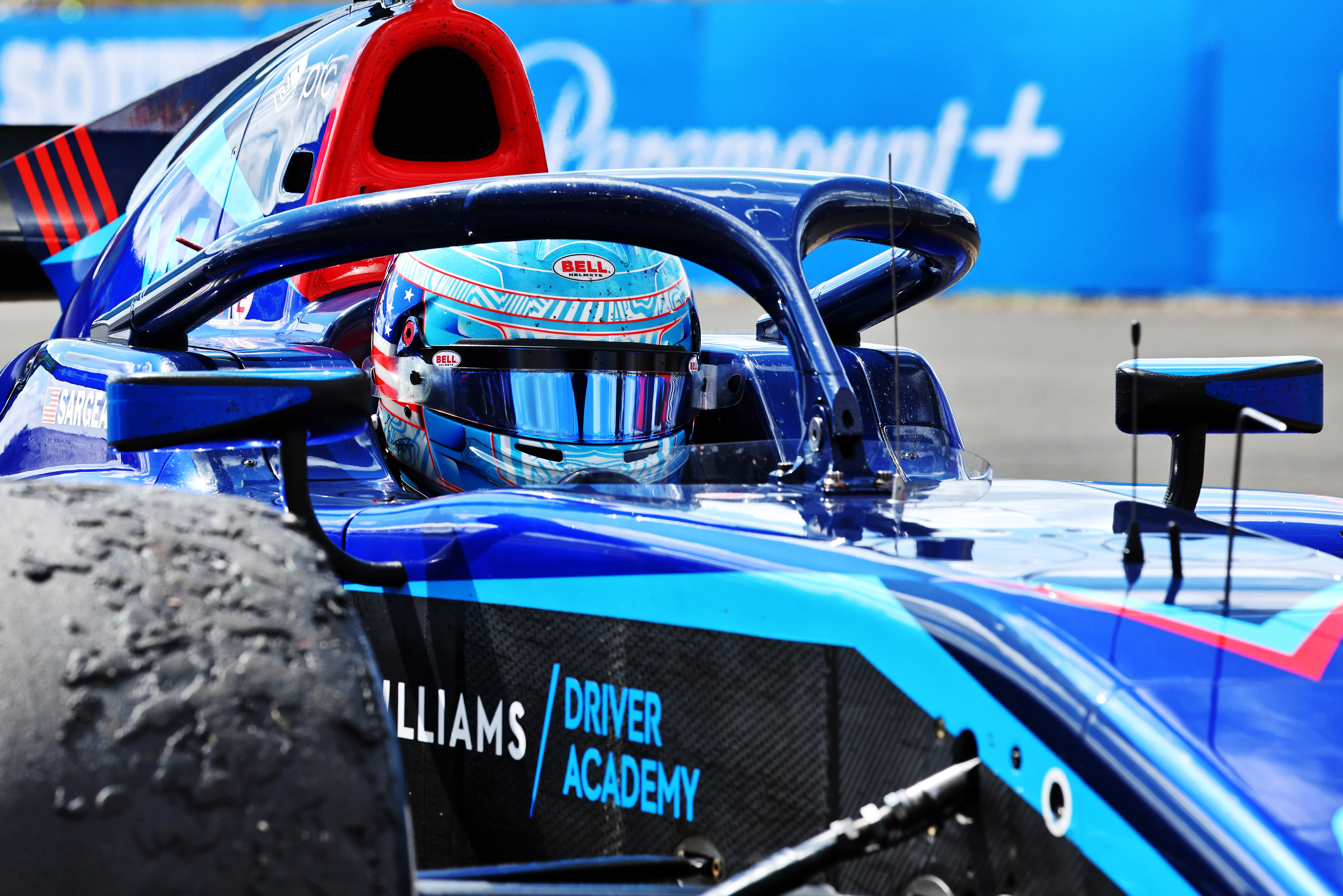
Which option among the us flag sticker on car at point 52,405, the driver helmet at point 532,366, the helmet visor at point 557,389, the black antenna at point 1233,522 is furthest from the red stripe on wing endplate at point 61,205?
the black antenna at point 1233,522

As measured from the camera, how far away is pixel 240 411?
61.2 inches

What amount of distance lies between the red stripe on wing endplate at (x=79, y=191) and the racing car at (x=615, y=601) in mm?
1510

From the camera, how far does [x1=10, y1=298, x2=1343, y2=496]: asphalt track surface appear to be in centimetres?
746

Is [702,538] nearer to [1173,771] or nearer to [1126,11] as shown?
[1173,771]

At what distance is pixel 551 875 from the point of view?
1.33 m

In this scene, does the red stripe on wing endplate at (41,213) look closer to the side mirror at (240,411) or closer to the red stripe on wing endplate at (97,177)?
the red stripe on wing endplate at (97,177)

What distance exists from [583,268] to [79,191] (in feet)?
7.34

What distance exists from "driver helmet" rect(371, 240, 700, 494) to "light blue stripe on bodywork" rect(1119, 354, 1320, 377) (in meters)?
0.68

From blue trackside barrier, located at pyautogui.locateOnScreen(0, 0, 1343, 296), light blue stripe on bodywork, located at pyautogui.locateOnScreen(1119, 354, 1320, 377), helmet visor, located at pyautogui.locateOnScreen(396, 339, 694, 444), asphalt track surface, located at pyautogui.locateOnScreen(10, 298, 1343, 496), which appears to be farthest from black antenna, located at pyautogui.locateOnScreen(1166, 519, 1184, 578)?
blue trackside barrier, located at pyautogui.locateOnScreen(0, 0, 1343, 296)

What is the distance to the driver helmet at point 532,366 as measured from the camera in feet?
7.36

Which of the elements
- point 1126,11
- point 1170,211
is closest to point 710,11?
point 1126,11

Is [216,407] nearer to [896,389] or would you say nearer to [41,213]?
[896,389]

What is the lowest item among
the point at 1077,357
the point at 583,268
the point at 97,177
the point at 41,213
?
the point at 1077,357

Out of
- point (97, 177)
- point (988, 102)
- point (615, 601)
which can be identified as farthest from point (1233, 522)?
point (988, 102)
